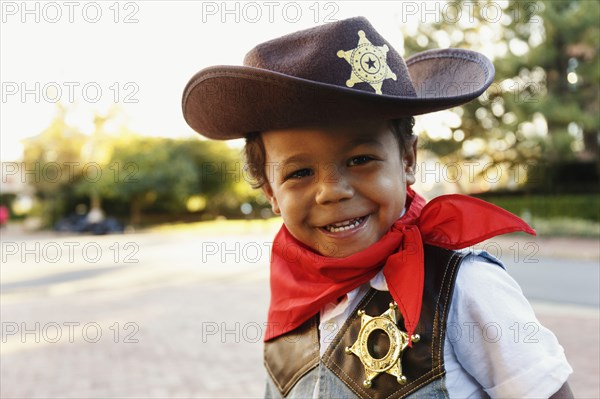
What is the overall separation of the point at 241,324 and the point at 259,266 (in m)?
5.74

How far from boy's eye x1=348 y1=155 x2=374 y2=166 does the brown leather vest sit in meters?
0.24

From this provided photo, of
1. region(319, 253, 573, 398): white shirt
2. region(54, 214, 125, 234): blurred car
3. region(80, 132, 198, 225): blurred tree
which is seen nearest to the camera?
region(319, 253, 573, 398): white shirt

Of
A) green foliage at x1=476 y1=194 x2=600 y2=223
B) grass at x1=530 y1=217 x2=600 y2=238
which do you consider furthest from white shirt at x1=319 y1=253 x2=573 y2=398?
green foliage at x1=476 y1=194 x2=600 y2=223

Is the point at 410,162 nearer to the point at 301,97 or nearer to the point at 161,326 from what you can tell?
the point at 301,97

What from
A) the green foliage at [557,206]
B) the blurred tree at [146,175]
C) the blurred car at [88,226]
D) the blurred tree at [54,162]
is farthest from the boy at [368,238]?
the blurred tree at [146,175]

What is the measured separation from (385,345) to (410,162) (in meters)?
0.46

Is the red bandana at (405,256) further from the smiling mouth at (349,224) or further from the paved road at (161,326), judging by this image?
the paved road at (161,326)

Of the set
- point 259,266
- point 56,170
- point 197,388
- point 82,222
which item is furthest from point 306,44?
point 56,170

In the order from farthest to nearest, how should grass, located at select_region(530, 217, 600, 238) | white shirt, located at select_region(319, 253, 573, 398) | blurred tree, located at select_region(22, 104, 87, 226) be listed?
1. blurred tree, located at select_region(22, 104, 87, 226)
2. grass, located at select_region(530, 217, 600, 238)
3. white shirt, located at select_region(319, 253, 573, 398)

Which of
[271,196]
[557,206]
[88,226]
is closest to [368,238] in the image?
[271,196]

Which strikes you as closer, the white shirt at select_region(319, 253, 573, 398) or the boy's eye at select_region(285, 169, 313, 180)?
the white shirt at select_region(319, 253, 573, 398)

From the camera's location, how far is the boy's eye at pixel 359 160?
1.30 meters

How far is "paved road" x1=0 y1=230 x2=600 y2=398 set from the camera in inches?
179

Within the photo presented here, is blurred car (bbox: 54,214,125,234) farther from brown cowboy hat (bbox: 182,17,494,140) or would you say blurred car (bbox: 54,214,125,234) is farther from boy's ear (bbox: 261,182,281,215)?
brown cowboy hat (bbox: 182,17,494,140)
